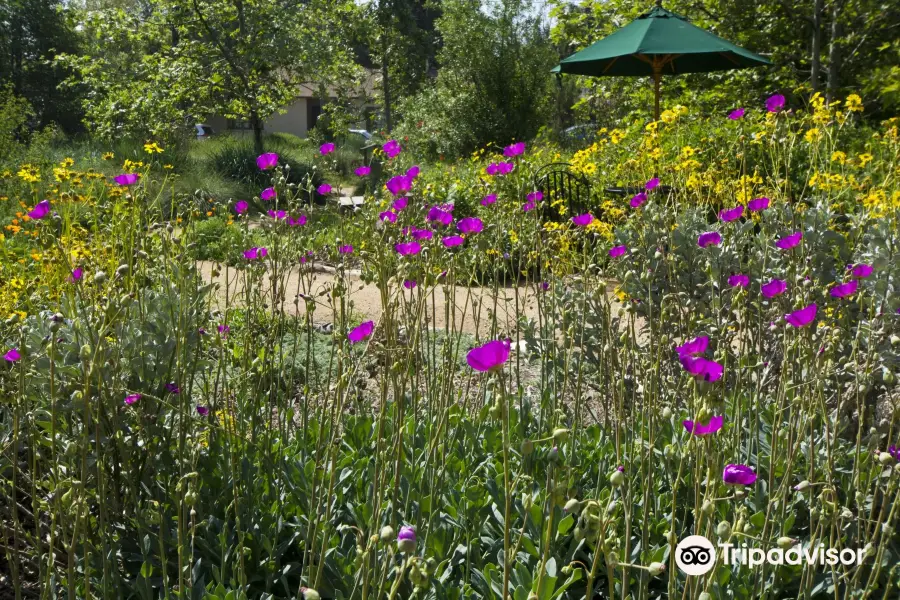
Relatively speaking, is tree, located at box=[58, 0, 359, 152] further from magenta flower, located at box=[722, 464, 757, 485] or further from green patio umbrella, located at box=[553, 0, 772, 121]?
magenta flower, located at box=[722, 464, 757, 485]

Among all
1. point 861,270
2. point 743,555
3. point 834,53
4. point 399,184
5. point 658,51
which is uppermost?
point 834,53

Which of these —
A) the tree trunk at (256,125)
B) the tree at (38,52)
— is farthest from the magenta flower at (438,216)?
the tree at (38,52)

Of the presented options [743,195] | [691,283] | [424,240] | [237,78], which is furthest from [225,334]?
[237,78]

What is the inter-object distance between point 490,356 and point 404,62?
2675cm

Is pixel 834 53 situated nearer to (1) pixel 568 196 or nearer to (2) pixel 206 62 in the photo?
(1) pixel 568 196

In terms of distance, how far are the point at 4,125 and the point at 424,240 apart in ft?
37.2

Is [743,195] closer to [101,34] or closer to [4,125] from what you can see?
[4,125]

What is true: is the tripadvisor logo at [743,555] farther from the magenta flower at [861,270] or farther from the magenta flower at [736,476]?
the magenta flower at [861,270]

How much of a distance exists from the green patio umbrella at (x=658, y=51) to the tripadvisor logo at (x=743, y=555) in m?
5.57

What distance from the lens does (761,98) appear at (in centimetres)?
1061

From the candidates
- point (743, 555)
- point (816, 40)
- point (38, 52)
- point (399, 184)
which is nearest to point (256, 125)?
point (816, 40)

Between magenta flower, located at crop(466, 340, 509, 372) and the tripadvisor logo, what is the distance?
0.39 m

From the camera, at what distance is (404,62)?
26.5 meters

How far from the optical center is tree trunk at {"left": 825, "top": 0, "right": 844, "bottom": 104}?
30.6 feet
